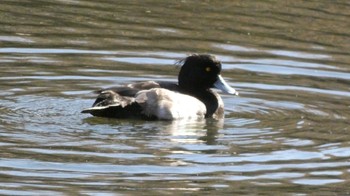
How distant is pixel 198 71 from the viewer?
13.8 m

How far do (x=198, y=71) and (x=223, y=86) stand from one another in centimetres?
31

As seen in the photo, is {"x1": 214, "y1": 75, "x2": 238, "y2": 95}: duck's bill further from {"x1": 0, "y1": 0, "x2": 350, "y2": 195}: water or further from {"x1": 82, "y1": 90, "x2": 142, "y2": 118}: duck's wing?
{"x1": 82, "y1": 90, "x2": 142, "y2": 118}: duck's wing

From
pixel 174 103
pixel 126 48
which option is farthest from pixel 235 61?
pixel 174 103

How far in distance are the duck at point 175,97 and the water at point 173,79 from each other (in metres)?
0.16

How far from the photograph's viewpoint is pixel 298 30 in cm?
1745

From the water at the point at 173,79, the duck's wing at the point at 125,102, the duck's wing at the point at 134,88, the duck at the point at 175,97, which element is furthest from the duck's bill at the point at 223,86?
the duck's wing at the point at 125,102

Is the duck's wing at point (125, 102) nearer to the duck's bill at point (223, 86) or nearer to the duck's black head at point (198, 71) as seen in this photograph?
the duck's black head at point (198, 71)

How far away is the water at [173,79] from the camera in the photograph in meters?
10.3

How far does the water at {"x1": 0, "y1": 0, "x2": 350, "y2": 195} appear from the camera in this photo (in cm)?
1031

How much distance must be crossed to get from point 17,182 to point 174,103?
11.3 ft

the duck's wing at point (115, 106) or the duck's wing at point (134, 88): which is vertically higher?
the duck's wing at point (134, 88)

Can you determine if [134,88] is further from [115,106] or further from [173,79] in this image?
[173,79]

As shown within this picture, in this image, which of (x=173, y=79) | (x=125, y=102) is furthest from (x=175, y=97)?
(x=173, y=79)

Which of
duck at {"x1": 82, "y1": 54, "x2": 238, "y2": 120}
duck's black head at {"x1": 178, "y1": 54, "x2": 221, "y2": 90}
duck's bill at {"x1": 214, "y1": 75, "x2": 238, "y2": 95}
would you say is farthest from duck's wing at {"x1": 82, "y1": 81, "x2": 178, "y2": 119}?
duck's bill at {"x1": 214, "y1": 75, "x2": 238, "y2": 95}
